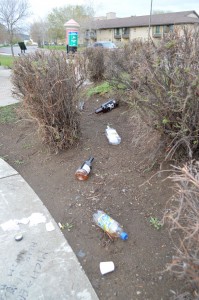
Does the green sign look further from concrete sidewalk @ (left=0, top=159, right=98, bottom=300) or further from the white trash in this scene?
the white trash

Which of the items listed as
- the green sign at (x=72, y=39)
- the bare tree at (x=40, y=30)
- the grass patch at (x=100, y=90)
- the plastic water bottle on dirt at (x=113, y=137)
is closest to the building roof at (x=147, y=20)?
the bare tree at (x=40, y=30)

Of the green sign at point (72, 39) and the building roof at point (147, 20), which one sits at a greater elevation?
the building roof at point (147, 20)

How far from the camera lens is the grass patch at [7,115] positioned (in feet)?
18.6

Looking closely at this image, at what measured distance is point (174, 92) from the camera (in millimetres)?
2436

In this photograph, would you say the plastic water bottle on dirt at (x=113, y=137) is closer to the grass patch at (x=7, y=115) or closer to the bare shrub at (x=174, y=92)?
the bare shrub at (x=174, y=92)

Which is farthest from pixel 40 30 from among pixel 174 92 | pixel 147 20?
pixel 174 92

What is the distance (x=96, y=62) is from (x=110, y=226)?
6192mm

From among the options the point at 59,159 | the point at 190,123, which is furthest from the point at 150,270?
the point at 59,159

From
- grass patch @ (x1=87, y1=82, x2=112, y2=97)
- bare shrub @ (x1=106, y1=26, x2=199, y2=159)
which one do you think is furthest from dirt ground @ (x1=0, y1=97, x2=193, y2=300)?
grass patch @ (x1=87, y1=82, x2=112, y2=97)

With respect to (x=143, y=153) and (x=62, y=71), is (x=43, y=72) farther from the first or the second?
(x=143, y=153)

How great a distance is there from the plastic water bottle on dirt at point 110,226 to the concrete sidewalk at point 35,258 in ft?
1.21

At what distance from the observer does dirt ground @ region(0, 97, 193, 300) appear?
6.55 ft

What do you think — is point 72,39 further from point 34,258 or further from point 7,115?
point 34,258

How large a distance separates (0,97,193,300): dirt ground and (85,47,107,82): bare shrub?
11.7ft
